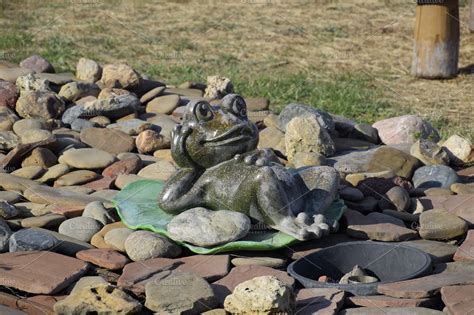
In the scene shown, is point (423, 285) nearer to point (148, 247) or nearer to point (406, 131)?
point (148, 247)

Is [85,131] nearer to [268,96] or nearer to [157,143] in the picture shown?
[157,143]

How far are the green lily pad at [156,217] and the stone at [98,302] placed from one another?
70 cm

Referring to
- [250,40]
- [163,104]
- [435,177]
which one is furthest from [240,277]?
[250,40]

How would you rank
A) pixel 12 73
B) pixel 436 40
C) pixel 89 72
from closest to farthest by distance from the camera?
pixel 12 73, pixel 89 72, pixel 436 40

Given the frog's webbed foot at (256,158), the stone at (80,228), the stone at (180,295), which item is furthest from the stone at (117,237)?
the frog's webbed foot at (256,158)

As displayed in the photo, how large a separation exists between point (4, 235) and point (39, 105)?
91.5 inches

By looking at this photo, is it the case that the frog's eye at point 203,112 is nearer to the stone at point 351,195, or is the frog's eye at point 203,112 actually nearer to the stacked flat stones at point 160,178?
the stacked flat stones at point 160,178

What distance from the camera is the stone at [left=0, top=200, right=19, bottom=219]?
596 cm

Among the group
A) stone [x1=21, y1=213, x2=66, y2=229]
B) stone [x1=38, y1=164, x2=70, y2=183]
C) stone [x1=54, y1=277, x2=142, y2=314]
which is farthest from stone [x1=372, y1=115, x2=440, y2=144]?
stone [x1=54, y1=277, x2=142, y2=314]

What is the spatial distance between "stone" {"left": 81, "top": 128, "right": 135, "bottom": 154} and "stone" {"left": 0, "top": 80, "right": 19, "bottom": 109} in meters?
0.86

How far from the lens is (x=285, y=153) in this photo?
7086 millimetres

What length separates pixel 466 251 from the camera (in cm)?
539

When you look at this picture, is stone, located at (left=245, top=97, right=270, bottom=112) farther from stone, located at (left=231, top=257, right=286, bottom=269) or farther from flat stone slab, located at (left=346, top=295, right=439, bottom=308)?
flat stone slab, located at (left=346, top=295, right=439, bottom=308)

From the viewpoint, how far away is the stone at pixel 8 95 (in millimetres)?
7918
